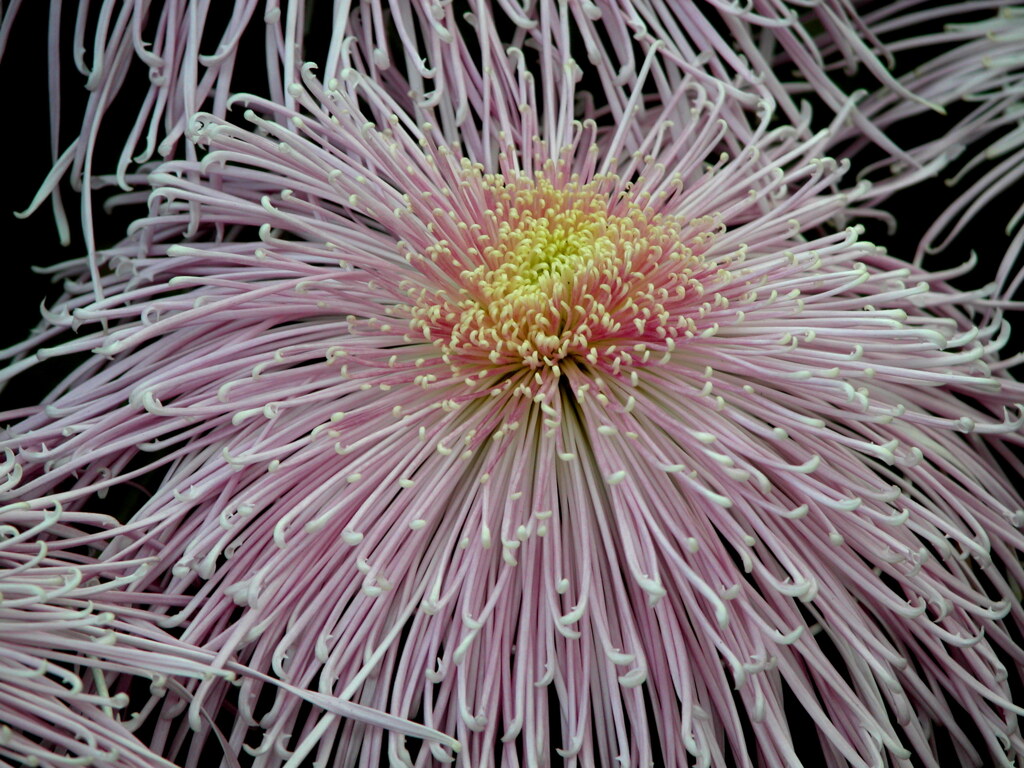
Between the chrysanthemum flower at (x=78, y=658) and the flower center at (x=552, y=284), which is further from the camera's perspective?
the flower center at (x=552, y=284)

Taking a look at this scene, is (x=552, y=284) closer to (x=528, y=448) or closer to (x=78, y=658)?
(x=528, y=448)

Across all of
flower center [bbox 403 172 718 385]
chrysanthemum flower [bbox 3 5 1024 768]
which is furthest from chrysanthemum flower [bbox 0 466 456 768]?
flower center [bbox 403 172 718 385]

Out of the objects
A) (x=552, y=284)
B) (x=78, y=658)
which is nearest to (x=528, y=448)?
(x=552, y=284)

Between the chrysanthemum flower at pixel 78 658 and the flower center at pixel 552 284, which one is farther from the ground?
the flower center at pixel 552 284

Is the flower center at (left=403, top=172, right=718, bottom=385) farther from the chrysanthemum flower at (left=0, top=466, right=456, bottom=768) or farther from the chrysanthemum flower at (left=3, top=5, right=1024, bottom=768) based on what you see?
the chrysanthemum flower at (left=0, top=466, right=456, bottom=768)

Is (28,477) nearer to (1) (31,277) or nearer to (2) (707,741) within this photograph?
(1) (31,277)

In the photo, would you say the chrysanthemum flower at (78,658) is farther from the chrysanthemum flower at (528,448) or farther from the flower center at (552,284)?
the flower center at (552,284)

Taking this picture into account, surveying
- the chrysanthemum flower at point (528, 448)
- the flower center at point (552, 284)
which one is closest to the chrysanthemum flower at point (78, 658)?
the chrysanthemum flower at point (528, 448)
